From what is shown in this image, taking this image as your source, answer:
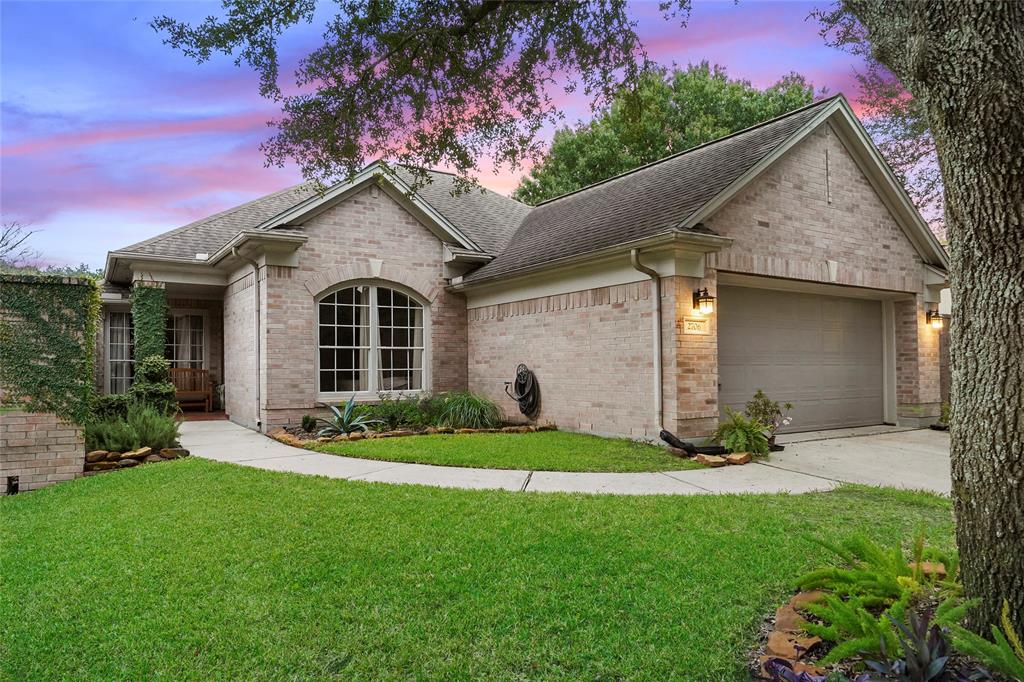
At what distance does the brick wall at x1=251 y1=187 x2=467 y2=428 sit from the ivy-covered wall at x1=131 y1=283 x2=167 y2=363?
1.40 metres

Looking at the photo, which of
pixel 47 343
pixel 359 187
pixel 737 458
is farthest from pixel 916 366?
pixel 47 343

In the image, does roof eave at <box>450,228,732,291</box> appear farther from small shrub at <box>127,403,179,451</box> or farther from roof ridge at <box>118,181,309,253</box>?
roof ridge at <box>118,181,309,253</box>

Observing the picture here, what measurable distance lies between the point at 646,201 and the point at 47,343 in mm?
9036

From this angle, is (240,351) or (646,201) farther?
(240,351)

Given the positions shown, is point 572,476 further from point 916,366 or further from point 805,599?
point 916,366

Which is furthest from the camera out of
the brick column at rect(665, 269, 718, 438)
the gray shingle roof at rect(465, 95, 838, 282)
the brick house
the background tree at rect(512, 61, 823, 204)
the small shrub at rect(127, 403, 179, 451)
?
the background tree at rect(512, 61, 823, 204)

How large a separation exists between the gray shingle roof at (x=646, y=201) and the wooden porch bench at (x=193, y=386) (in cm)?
788

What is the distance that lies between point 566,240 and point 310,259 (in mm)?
4897

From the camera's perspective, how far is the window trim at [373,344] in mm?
11359

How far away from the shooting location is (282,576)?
12.3 ft

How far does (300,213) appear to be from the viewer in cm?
1102

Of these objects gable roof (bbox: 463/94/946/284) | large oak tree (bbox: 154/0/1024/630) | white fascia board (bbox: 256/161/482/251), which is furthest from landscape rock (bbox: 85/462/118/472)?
gable roof (bbox: 463/94/946/284)

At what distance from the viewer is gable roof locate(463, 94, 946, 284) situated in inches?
358

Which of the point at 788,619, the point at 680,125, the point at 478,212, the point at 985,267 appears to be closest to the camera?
the point at 985,267
